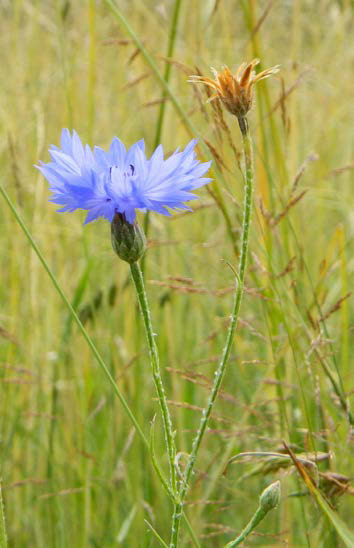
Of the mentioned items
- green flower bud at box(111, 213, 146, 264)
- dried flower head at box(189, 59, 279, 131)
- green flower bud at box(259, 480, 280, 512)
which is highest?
dried flower head at box(189, 59, 279, 131)

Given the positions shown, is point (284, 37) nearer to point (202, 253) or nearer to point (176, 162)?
point (202, 253)

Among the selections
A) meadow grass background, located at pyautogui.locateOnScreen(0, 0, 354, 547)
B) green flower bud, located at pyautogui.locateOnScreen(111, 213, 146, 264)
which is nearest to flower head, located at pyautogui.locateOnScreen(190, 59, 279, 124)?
green flower bud, located at pyautogui.locateOnScreen(111, 213, 146, 264)

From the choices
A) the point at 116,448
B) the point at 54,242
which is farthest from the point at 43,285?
the point at 116,448

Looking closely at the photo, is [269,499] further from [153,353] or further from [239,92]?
[239,92]

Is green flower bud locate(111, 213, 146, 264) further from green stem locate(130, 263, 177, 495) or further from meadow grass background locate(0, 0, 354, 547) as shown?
meadow grass background locate(0, 0, 354, 547)

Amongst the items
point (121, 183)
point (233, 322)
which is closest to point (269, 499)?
point (233, 322)

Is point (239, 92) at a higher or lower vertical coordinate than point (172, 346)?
higher
